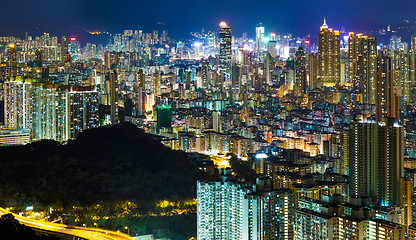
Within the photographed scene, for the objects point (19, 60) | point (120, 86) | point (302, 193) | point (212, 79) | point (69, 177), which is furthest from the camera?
point (212, 79)

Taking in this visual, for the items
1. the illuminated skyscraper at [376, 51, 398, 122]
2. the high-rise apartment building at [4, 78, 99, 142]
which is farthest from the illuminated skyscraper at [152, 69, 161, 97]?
the high-rise apartment building at [4, 78, 99, 142]

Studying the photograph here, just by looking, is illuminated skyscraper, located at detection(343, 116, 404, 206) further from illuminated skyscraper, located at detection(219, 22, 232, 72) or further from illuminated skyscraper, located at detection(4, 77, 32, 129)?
illuminated skyscraper, located at detection(219, 22, 232, 72)

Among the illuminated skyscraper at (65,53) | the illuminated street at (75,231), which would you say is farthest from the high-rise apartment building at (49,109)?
the illuminated skyscraper at (65,53)

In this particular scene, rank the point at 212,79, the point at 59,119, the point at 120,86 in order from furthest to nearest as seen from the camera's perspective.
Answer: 1. the point at 212,79
2. the point at 120,86
3. the point at 59,119

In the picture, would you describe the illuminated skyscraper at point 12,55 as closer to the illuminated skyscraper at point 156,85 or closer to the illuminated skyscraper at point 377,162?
the illuminated skyscraper at point 156,85

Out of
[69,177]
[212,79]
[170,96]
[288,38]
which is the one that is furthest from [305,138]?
[288,38]

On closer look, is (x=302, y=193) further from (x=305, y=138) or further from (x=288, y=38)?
(x=288, y=38)
